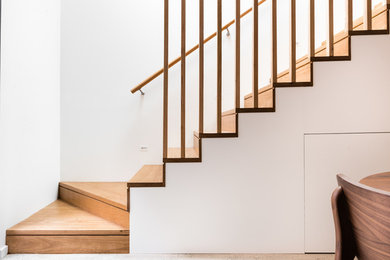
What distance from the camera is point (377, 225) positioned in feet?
1.79

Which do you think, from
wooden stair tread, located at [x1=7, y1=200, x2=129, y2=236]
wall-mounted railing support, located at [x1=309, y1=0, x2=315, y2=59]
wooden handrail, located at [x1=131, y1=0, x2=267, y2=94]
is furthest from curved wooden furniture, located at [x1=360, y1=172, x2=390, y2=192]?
wooden handrail, located at [x1=131, y1=0, x2=267, y2=94]

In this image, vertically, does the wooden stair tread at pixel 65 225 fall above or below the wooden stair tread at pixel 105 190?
below

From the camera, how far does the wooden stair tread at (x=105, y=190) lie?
73.0 inches

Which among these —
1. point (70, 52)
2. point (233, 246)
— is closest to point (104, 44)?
point (70, 52)

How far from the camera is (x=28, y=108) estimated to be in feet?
6.56

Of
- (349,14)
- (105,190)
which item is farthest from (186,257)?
(349,14)

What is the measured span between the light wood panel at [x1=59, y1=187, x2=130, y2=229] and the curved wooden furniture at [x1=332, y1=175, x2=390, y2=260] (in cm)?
137

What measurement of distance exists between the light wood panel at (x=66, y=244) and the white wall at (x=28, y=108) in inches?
3.6

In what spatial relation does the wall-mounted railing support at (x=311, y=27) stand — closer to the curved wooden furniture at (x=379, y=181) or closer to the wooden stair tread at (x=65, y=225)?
the curved wooden furniture at (x=379, y=181)

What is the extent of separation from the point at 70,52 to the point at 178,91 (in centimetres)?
110

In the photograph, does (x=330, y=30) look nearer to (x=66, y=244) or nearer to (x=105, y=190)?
(x=105, y=190)

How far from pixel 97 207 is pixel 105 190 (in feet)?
0.74

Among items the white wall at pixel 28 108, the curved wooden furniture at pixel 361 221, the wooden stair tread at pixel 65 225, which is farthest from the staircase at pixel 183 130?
the curved wooden furniture at pixel 361 221

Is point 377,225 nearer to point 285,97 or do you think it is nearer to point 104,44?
point 285,97
